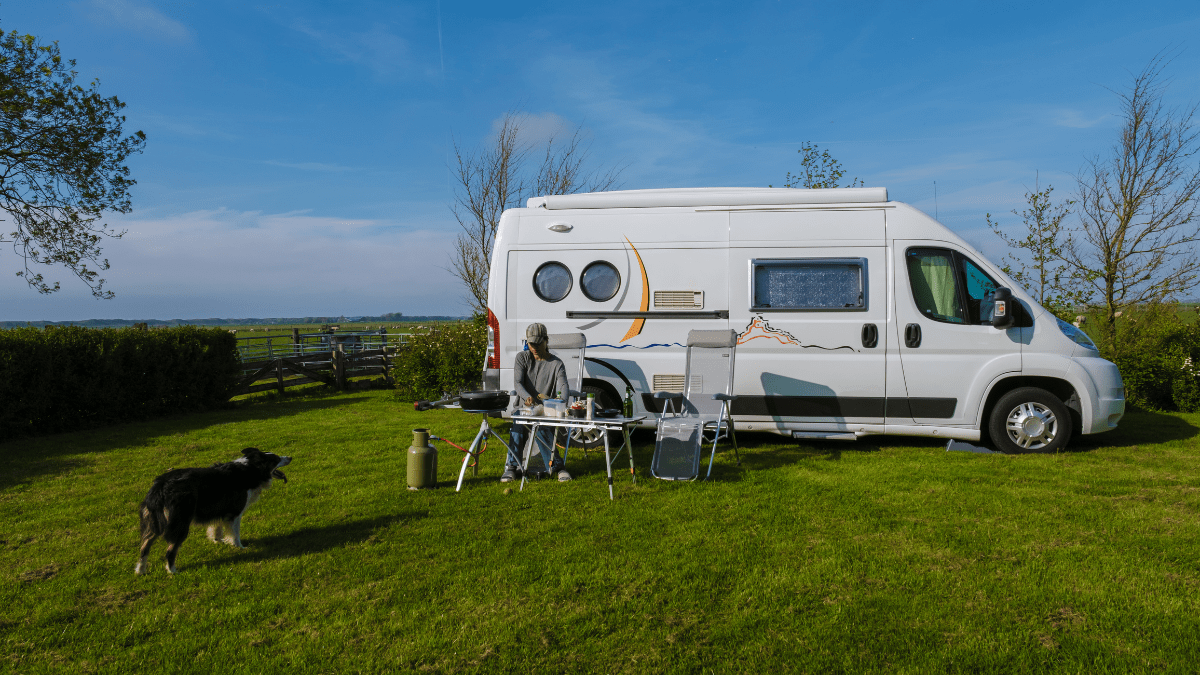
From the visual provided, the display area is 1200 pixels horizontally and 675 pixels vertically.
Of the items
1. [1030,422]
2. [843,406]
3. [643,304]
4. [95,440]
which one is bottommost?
[95,440]

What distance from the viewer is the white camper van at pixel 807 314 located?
629cm

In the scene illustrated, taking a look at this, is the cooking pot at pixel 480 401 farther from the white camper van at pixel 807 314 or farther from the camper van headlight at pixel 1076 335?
the camper van headlight at pixel 1076 335

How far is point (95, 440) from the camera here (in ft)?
27.6

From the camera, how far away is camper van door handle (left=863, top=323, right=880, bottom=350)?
6398 mm

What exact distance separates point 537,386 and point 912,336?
12.3 ft

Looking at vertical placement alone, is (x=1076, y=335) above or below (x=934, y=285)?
below

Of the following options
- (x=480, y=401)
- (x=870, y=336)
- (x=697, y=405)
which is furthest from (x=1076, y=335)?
(x=480, y=401)

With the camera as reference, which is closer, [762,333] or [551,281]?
[762,333]

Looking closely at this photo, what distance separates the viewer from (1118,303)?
10.6 m

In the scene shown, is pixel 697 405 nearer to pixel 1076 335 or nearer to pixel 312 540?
pixel 312 540

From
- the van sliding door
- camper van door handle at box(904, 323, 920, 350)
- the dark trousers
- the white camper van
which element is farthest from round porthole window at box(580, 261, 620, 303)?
camper van door handle at box(904, 323, 920, 350)

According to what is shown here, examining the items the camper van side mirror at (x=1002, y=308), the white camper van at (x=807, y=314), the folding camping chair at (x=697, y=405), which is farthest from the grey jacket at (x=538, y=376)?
the camper van side mirror at (x=1002, y=308)

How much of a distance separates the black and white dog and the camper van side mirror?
21.0 feet

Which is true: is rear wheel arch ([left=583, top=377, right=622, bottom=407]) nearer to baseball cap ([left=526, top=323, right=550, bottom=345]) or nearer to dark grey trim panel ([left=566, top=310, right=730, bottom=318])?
dark grey trim panel ([left=566, top=310, right=730, bottom=318])
